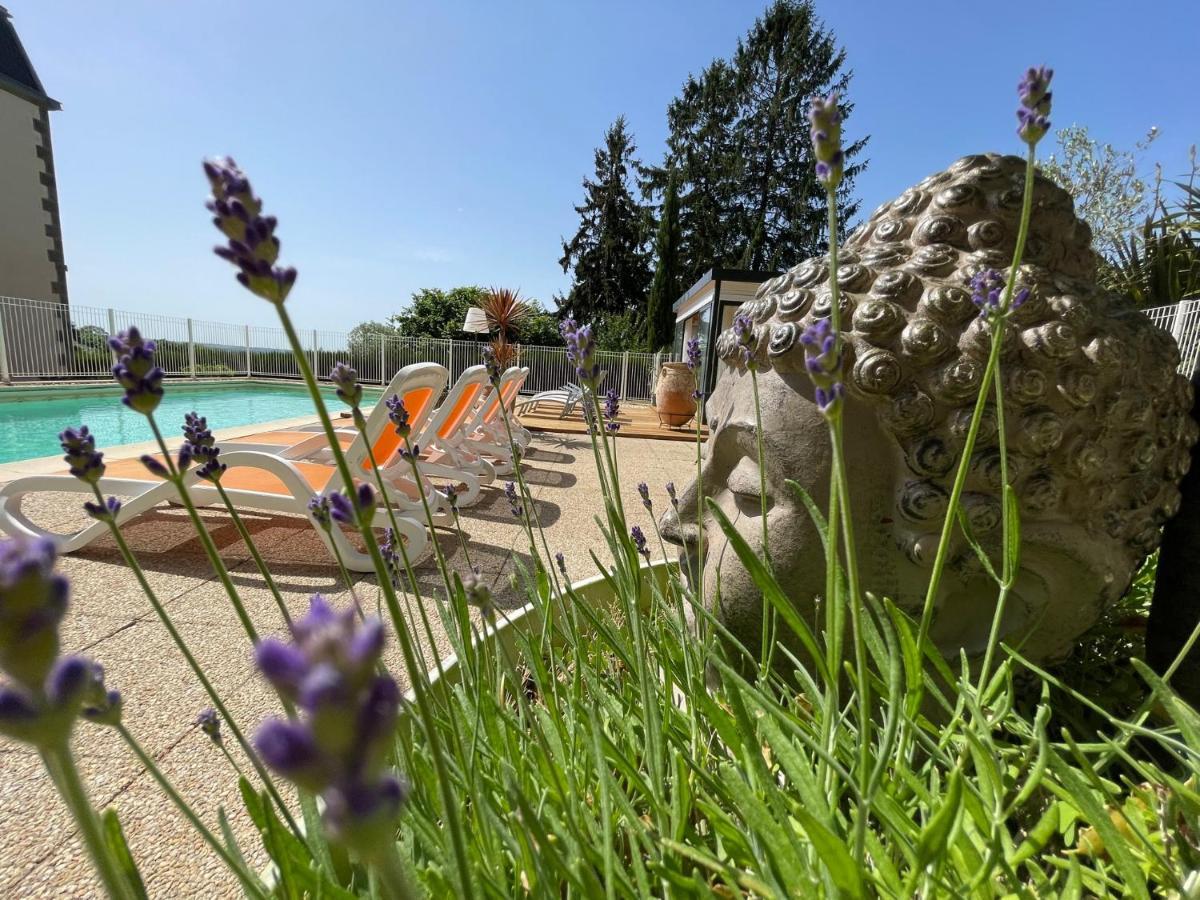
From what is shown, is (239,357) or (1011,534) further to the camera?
(239,357)

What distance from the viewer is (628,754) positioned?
1193 mm

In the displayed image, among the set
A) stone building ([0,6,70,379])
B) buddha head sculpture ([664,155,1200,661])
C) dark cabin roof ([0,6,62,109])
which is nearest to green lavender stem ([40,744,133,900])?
buddha head sculpture ([664,155,1200,661])

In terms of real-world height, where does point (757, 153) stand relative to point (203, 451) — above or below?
above

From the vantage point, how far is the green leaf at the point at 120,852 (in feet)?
2.00

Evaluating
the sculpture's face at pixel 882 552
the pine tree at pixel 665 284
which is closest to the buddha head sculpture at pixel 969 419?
the sculpture's face at pixel 882 552

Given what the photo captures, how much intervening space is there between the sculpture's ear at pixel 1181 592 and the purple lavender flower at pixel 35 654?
1696 millimetres

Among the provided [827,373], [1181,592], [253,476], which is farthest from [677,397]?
[827,373]

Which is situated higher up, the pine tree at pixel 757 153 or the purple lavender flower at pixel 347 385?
the pine tree at pixel 757 153

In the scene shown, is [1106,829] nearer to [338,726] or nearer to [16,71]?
[338,726]

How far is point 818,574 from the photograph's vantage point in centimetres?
124

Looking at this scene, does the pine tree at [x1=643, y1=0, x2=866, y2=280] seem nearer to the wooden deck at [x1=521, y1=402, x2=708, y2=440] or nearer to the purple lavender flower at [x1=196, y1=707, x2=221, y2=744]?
the wooden deck at [x1=521, y1=402, x2=708, y2=440]

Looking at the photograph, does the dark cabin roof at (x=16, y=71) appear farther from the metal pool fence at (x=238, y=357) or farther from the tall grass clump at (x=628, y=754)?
the tall grass clump at (x=628, y=754)

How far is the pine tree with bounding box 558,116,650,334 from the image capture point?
3225 centimetres

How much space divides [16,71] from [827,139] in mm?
31969
